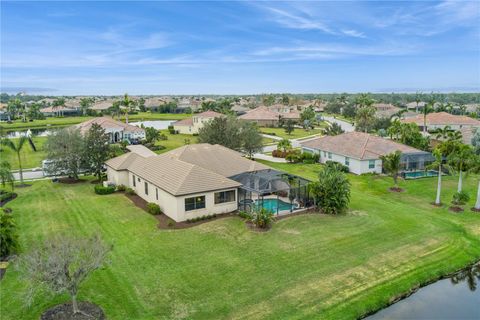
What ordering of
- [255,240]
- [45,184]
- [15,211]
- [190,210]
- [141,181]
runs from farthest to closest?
[45,184], [141,181], [15,211], [190,210], [255,240]

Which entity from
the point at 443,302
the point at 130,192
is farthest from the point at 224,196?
the point at 443,302

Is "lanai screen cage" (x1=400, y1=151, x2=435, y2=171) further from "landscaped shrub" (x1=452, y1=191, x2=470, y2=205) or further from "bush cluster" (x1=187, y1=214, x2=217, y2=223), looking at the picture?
"bush cluster" (x1=187, y1=214, x2=217, y2=223)

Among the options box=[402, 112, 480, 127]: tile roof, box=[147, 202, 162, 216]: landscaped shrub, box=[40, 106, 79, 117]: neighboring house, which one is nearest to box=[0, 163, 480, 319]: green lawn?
box=[147, 202, 162, 216]: landscaped shrub

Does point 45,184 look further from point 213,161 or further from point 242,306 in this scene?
point 242,306

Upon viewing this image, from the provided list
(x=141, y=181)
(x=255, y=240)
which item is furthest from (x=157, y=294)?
(x=141, y=181)

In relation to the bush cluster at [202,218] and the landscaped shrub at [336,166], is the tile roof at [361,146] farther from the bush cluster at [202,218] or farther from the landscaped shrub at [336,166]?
the bush cluster at [202,218]

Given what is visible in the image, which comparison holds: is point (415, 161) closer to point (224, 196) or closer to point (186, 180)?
point (224, 196)
